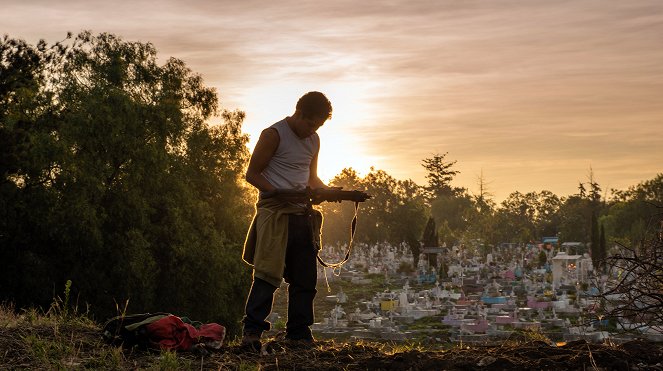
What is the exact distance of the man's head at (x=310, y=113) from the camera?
6406mm

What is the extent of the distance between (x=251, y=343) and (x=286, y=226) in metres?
0.82

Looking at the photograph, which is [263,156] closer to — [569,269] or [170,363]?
[170,363]

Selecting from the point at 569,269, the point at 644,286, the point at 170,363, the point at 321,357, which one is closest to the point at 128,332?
the point at 170,363

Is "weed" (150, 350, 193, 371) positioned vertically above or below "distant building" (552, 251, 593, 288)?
below

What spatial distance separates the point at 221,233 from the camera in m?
29.7

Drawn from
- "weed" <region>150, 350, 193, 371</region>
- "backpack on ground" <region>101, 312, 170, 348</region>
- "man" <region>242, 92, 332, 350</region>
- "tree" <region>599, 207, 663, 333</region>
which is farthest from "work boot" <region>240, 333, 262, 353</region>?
"tree" <region>599, 207, 663, 333</region>

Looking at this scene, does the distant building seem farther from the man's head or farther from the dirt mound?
the dirt mound

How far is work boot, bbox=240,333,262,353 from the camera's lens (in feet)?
20.5

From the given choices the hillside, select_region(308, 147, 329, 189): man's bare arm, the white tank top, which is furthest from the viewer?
select_region(308, 147, 329, 189): man's bare arm

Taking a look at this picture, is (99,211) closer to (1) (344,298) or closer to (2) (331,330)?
(2) (331,330)

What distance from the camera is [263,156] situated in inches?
253

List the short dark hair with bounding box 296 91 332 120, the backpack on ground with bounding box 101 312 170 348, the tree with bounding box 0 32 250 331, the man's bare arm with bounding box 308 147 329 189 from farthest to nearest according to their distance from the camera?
the tree with bounding box 0 32 250 331 → the man's bare arm with bounding box 308 147 329 189 → the short dark hair with bounding box 296 91 332 120 → the backpack on ground with bounding box 101 312 170 348

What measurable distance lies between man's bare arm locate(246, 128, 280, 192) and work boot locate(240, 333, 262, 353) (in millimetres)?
981

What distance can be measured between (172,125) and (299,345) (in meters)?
23.0
